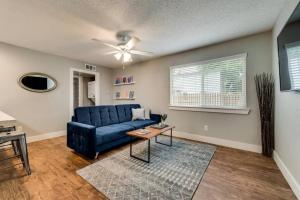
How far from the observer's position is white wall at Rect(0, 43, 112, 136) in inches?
126

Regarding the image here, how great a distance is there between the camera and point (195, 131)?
3604 mm

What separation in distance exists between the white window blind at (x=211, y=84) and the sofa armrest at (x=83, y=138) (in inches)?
95.3

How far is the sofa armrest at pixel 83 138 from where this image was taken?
2412mm

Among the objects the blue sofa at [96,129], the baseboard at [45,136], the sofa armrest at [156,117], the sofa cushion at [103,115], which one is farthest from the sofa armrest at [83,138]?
the sofa armrest at [156,117]

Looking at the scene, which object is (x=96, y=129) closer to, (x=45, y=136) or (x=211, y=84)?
(x=45, y=136)

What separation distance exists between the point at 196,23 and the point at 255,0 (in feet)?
2.63

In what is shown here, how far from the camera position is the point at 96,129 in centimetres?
294

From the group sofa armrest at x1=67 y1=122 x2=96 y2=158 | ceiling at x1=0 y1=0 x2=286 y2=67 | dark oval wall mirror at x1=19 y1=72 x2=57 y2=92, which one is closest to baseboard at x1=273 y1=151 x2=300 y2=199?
ceiling at x1=0 y1=0 x2=286 y2=67

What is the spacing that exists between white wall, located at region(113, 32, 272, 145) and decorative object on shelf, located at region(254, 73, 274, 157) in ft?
0.59

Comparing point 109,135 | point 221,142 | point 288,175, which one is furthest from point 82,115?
point 288,175

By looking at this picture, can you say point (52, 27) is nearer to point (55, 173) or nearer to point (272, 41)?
point (55, 173)

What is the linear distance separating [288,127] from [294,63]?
904mm

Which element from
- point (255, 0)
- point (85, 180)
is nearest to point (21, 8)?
point (85, 180)

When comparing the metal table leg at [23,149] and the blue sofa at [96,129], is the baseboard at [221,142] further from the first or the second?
the metal table leg at [23,149]
